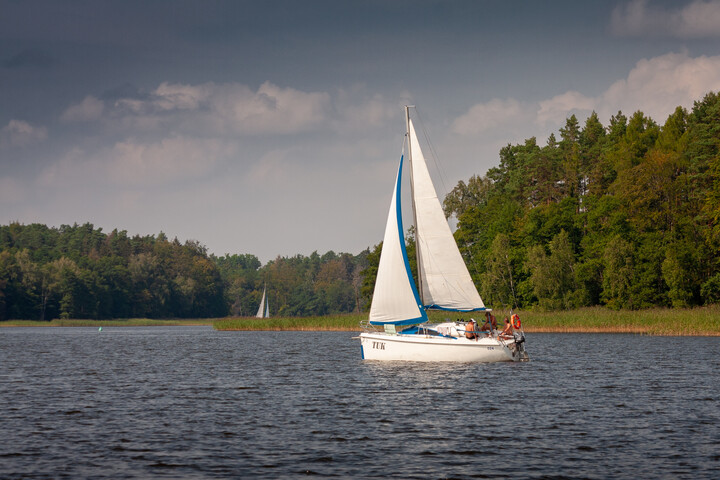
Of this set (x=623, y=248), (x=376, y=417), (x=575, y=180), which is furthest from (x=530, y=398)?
(x=575, y=180)

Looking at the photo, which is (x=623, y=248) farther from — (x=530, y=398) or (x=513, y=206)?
(x=530, y=398)

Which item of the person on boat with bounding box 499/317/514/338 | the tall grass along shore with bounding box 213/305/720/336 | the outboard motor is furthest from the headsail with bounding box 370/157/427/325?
the tall grass along shore with bounding box 213/305/720/336

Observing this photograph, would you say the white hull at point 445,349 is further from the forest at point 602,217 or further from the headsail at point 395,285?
the forest at point 602,217

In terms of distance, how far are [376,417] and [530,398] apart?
7.37 m

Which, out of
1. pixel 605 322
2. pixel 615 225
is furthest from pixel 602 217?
pixel 605 322

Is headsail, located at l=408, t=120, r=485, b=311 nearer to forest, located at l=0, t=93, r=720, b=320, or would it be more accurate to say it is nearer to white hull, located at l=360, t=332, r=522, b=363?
white hull, located at l=360, t=332, r=522, b=363

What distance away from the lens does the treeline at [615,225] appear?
90.8 m

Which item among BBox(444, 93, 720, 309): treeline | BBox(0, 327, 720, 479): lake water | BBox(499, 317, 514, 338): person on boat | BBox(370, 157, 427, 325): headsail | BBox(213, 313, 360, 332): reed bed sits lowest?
BBox(0, 327, 720, 479): lake water

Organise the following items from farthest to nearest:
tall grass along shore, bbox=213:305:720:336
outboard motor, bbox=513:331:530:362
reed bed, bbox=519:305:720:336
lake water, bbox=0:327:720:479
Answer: tall grass along shore, bbox=213:305:720:336 < reed bed, bbox=519:305:720:336 < outboard motor, bbox=513:331:530:362 < lake water, bbox=0:327:720:479

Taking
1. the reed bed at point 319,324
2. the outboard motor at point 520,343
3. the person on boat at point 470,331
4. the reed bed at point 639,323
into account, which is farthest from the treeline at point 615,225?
the person on boat at point 470,331

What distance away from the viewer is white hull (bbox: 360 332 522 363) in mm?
41438

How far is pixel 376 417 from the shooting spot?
2559cm

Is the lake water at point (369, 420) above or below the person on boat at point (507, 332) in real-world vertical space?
below

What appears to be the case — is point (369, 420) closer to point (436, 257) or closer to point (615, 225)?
point (436, 257)
